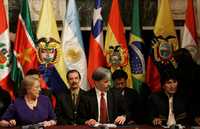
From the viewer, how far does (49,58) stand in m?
6.33

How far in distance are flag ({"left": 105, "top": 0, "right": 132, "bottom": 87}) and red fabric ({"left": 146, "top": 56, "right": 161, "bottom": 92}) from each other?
228mm

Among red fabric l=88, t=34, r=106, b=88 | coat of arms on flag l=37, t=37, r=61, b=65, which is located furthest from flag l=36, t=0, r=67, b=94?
red fabric l=88, t=34, r=106, b=88

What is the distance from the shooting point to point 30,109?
4836 mm

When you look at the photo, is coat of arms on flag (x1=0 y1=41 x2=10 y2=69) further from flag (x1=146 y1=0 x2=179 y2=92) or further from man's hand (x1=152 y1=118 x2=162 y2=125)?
man's hand (x1=152 y1=118 x2=162 y2=125)

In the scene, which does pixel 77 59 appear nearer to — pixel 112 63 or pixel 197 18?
pixel 112 63

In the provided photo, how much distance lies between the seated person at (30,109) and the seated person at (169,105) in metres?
1.01

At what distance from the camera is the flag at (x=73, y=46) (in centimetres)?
645

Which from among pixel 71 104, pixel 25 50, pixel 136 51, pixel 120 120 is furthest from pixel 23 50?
pixel 120 120

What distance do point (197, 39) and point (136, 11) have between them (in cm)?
81

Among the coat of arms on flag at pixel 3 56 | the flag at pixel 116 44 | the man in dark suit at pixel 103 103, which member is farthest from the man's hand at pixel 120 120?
the coat of arms on flag at pixel 3 56

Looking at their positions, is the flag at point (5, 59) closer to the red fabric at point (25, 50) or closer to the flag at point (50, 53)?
the red fabric at point (25, 50)

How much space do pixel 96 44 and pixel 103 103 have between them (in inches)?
56.9

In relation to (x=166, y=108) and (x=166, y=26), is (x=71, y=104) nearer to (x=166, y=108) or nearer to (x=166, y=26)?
(x=166, y=108)

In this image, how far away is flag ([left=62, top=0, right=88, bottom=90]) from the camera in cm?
645
